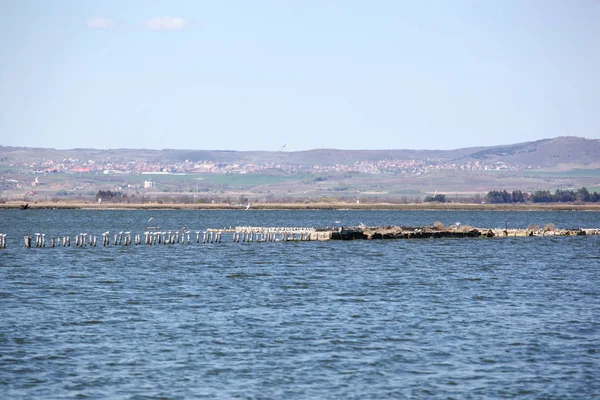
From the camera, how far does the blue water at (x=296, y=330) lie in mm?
26188

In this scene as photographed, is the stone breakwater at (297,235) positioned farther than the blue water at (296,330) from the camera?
Yes

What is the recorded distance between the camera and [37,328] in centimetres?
3406

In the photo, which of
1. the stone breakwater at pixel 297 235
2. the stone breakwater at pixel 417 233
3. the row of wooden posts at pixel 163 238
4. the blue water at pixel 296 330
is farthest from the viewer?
Answer: the stone breakwater at pixel 417 233

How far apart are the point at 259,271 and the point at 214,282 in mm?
7500

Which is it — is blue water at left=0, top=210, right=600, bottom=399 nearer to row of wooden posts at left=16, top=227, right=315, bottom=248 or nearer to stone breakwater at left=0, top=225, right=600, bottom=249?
row of wooden posts at left=16, top=227, right=315, bottom=248

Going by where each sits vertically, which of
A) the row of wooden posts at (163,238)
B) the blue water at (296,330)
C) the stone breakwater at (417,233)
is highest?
the blue water at (296,330)

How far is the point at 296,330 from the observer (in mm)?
33906

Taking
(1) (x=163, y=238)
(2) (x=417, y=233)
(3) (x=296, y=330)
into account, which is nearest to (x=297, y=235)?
(2) (x=417, y=233)

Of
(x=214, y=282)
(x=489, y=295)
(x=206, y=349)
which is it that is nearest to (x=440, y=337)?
(x=206, y=349)

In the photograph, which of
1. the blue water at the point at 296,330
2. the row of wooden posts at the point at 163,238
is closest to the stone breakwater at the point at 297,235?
the row of wooden posts at the point at 163,238

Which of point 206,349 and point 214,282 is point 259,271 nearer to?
point 214,282

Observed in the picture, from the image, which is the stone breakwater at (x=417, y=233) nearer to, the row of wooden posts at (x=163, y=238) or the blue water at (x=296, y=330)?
the row of wooden posts at (x=163, y=238)

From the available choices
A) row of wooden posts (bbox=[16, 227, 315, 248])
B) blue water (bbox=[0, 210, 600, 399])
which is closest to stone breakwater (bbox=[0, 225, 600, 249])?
row of wooden posts (bbox=[16, 227, 315, 248])

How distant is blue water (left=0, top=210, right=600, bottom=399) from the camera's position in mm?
26188
